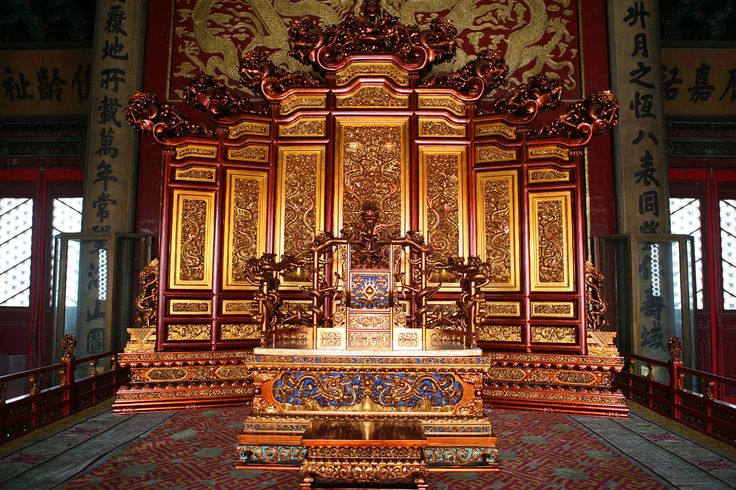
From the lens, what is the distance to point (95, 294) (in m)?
5.56

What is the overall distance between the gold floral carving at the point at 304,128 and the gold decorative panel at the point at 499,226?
174 centimetres

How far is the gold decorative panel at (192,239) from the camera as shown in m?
4.90

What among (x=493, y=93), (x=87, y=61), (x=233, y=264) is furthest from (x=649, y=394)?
(x=87, y=61)

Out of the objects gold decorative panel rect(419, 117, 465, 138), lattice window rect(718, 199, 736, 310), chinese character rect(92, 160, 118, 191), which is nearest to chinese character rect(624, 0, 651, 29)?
gold decorative panel rect(419, 117, 465, 138)

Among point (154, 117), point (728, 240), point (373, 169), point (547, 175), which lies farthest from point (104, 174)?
point (728, 240)

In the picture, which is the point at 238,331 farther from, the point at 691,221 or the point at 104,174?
the point at 691,221

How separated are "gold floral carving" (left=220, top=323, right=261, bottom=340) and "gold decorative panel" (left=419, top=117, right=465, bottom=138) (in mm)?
2652

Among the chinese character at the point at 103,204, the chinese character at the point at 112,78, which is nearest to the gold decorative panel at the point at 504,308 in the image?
the chinese character at the point at 103,204

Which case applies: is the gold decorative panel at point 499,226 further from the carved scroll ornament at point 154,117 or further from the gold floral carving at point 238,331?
the carved scroll ornament at point 154,117

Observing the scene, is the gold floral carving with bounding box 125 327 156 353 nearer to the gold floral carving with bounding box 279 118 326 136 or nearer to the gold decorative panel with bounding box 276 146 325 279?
the gold decorative panel with bounding box 276 146 325 279

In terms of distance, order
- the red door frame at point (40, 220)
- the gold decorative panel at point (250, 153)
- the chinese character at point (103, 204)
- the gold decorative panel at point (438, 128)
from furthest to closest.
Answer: the red door frame at point (40, 220) < the chinese character at point (103, 204) < the gold decorative panel at point (438, 128) < the gold decorative panel at point (250, 153)

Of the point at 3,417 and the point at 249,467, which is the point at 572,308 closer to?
the point at 249,467

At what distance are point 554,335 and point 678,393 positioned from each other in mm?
1084

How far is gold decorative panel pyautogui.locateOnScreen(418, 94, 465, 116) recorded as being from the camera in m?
5.32
